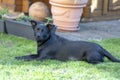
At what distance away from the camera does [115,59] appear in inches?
211

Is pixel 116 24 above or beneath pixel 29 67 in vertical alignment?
beneath

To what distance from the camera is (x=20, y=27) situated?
706 cm

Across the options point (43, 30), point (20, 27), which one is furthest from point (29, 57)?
point (20, 27)

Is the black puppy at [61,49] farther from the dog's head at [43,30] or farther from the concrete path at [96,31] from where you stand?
the concrete path at [96,31]

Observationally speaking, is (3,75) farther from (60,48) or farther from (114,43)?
(114,43)

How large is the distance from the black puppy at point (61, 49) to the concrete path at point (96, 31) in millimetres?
1858

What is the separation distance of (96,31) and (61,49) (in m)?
2.94

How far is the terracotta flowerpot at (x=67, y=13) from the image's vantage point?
25.6 ft

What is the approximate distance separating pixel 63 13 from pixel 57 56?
2.55 meters

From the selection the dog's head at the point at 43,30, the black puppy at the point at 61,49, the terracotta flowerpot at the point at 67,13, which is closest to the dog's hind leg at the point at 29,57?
the black puppy at the point at 61,49

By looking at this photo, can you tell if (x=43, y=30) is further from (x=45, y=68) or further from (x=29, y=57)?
(x=45, y=68)

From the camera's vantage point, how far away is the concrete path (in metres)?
7.60

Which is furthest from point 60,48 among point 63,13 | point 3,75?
point 63,13

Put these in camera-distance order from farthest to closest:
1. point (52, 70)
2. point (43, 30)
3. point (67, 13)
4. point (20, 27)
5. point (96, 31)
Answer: point (96, 31) < point (67, 13) < point (20, 27) < point (43, 30) < point (52, 70)
